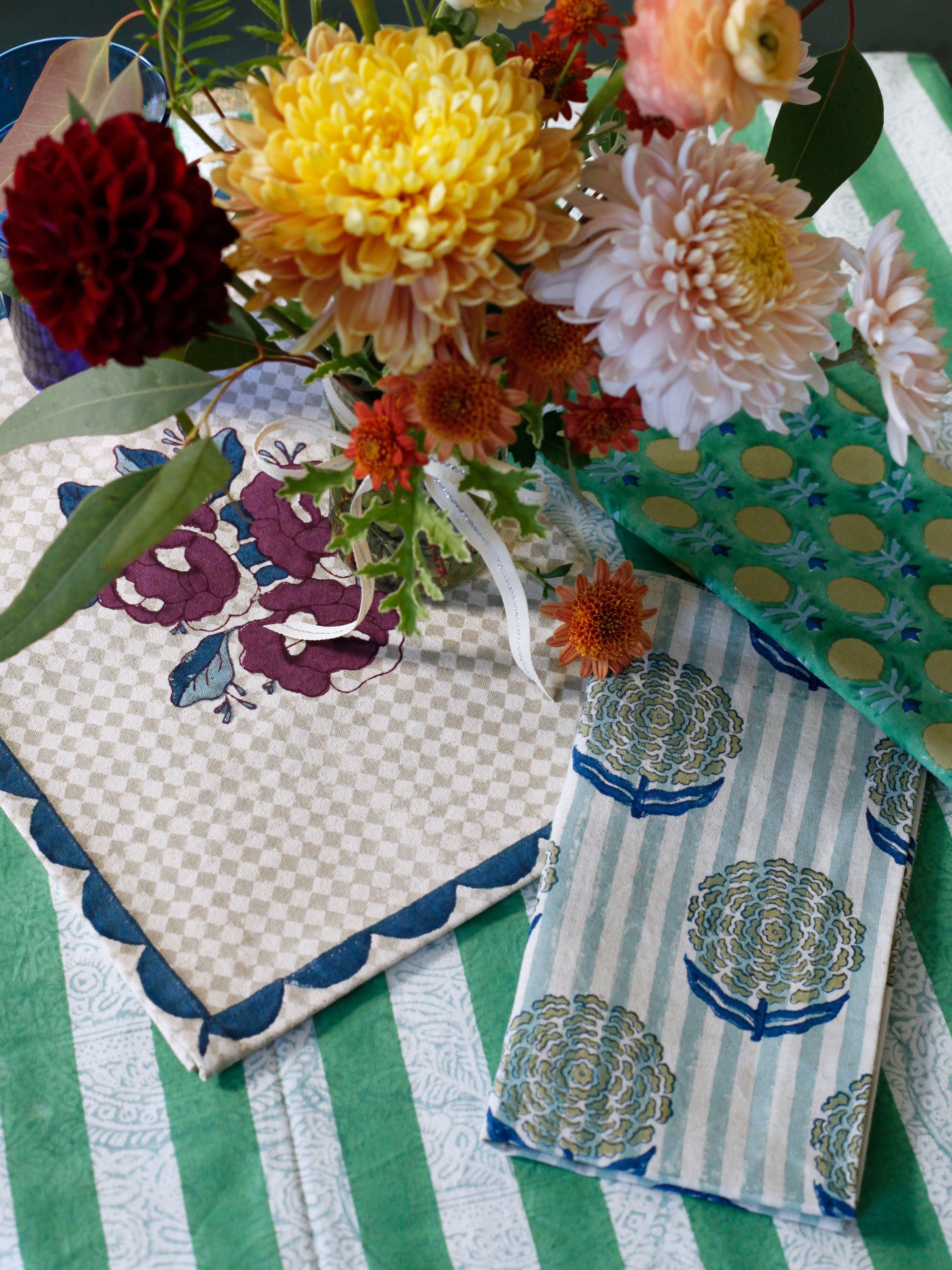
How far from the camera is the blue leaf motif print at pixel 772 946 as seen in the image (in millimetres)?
505

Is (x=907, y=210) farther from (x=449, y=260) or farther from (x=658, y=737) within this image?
(x=449, y=260)

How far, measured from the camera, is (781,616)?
0.58 meters

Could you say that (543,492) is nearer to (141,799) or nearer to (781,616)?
(781,616)

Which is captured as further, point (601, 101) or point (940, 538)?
A: point (940, 538)

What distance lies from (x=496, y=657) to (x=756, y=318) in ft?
0.95

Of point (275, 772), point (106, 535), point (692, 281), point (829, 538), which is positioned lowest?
point (275, 772)

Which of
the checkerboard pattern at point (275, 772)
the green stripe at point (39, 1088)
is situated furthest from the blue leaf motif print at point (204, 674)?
the green stripe at point (39, 1088)

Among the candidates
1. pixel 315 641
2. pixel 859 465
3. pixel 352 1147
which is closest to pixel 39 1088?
pixel 352 1147

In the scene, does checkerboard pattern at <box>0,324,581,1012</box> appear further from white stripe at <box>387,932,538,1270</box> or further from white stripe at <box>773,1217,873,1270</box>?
white stripe at <box>773,1217,873,1270</box>

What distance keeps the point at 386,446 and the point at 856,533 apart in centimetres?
35

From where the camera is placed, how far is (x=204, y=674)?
22.8 inches

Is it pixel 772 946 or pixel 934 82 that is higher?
pixel 934 82

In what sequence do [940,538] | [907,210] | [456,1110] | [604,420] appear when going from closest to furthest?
[604,420] < [456,1110] < [940,538] < [907,210]

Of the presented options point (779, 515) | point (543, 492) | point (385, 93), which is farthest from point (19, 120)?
point (779, 515)
